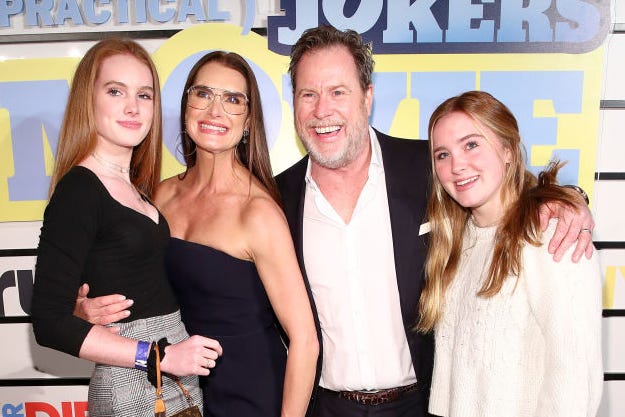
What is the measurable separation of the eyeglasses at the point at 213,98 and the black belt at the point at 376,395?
1.25m

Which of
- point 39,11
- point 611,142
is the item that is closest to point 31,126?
point 39,11

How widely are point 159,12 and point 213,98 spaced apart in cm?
112

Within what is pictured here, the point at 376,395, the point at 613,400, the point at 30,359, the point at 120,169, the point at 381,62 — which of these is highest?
the point at 381,62

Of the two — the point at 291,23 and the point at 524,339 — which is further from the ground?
the point at 291,23

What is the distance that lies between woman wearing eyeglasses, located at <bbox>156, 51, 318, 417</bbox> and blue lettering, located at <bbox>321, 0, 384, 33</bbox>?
91cm

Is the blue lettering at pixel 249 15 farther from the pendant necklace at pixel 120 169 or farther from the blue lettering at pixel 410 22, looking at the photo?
the pendant necklace at pixel 120 169

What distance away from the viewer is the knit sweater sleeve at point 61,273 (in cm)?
138

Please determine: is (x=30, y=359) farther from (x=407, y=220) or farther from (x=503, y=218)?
(x=503, y=218)

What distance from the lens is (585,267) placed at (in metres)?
1.45

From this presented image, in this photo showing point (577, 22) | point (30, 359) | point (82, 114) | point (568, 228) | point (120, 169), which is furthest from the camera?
point (30, 359)

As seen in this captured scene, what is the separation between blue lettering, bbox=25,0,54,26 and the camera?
2.68 meters

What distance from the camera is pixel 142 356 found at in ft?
4.79

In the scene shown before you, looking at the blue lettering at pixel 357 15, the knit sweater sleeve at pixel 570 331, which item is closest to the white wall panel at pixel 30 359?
the blue lettering at pixel 357 15

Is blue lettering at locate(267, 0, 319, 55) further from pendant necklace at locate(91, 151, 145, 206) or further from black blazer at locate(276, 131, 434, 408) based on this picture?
pendant necklace at locate(91, 151, 145, 206)
